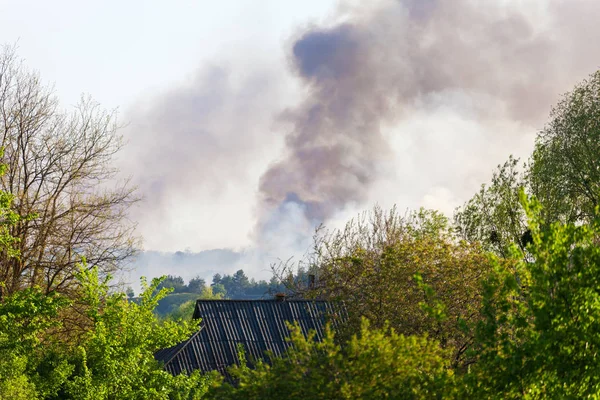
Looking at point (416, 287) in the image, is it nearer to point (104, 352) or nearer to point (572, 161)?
point (104, 352)

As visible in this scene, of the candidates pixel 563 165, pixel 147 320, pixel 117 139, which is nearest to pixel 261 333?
pixel 147 320

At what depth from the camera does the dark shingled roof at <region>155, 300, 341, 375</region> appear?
2574 cm

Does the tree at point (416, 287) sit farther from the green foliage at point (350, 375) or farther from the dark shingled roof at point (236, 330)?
the green foliage at point (350, 375)

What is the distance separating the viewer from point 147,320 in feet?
63.9

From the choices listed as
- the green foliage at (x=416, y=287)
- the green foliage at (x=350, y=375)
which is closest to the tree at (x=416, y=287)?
the green foliage at (x=416, y=287)

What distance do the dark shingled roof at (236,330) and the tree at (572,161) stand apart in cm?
1771

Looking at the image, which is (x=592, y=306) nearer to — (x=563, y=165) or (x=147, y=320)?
(x=147, y=320)

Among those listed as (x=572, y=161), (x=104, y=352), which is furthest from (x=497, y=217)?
(x=104, y=352)

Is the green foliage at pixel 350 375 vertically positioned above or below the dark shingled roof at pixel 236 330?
below

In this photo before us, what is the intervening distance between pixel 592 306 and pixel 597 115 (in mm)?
31177

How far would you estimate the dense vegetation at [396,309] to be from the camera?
33.6 ft

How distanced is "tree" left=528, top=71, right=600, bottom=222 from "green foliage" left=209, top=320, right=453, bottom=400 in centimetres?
3075

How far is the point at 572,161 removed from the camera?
39500mm

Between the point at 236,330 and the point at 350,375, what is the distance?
17307mm
